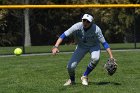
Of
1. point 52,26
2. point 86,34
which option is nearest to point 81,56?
point 86,34

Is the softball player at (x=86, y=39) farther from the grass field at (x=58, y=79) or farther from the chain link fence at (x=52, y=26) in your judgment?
the chain link fence at (x=52, y=26)

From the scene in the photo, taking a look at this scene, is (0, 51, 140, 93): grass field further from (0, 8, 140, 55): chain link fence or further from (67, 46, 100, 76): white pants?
(0, 8, 140, 55): chain link fence

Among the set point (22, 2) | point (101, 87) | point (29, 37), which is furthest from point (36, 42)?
point (101, 87)

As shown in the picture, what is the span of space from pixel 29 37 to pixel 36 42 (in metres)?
0.48

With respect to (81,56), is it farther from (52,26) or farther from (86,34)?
(52,26)

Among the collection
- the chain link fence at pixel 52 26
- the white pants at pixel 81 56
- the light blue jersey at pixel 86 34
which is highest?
the light blue jersey at pixel 86 34

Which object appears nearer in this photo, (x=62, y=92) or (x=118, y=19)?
(x=62, y=92)

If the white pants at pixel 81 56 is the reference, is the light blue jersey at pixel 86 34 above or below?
above

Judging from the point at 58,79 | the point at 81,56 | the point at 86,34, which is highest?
the point at 86,34

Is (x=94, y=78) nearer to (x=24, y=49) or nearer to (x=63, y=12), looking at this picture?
(x=24, y=49)

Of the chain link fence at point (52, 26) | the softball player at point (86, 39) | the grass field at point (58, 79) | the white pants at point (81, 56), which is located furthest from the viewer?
the chain link fence at point (52, 26)

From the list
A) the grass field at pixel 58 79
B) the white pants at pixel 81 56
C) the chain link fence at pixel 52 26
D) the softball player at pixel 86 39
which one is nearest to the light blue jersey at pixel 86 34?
the softball player at pixel 86 39

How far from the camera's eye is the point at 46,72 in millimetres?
12844

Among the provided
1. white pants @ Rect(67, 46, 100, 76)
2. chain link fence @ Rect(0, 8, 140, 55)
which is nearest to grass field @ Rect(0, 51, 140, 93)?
white pants @ Rect(67, 46, 100, 76)
